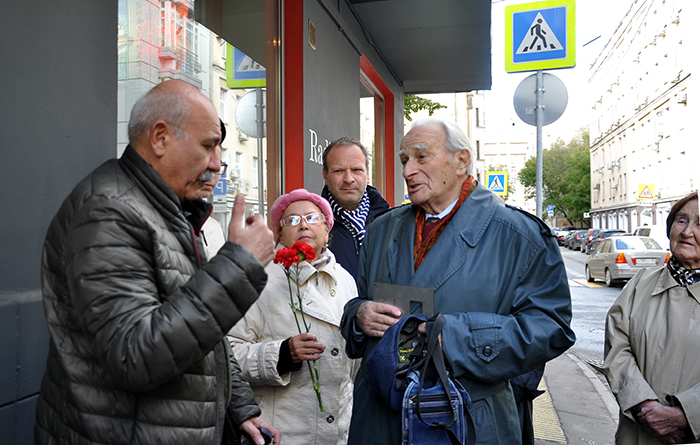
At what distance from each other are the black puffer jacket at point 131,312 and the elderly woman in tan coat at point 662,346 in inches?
82.9

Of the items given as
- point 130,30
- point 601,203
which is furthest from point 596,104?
point 130,30

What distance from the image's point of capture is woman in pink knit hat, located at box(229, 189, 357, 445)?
2434 millimetres

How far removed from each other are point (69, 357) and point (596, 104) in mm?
62968

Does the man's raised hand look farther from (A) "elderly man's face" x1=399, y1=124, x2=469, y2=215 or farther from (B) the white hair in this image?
(B) the white hair

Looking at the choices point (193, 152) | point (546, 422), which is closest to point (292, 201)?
point (193, 152)

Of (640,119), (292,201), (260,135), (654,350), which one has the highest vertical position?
(640,119)

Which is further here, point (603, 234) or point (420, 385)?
point (603, 234)

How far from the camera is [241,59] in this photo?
4500 millimetres

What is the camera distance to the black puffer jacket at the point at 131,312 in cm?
139

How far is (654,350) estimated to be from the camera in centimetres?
280

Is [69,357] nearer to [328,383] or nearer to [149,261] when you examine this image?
[149,261]

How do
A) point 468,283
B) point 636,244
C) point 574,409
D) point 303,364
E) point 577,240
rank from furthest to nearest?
point 577,240 → point 636,244 → point 574,409 → point 303,364 → point 468,283

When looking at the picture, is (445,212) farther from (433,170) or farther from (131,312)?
(131,312)

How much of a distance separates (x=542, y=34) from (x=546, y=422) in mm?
4120
